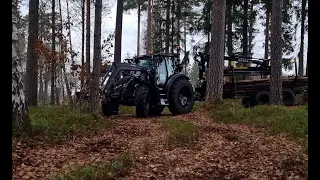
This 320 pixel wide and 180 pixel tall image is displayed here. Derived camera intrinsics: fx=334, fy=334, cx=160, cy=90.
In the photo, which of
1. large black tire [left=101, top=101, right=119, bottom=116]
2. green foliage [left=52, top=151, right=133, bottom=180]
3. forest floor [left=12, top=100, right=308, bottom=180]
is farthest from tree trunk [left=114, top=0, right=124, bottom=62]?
green foliage [left=52, top=151, right=133, bottom=180]

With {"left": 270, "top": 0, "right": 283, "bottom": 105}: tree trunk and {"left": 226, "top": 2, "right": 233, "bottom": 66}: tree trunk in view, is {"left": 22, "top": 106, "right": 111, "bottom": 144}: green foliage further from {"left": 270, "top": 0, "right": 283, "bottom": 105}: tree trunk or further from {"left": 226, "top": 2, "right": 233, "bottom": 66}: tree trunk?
{"left": 226, "top": 2, "right": 233, "bottom": 66}: tree trunk

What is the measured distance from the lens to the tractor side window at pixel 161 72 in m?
14.5

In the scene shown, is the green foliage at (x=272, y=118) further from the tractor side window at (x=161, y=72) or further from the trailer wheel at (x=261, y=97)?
the trailer wheel at (x=261, y=97)

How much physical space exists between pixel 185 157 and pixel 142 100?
6.53m

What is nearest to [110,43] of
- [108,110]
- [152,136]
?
[108,110]

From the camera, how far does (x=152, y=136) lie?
9008mm

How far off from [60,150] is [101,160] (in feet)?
4.21

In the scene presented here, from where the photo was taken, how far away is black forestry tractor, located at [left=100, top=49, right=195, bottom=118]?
13.1 m

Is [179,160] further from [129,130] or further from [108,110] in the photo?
[108,110]

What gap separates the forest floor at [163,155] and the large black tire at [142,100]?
11.3ft

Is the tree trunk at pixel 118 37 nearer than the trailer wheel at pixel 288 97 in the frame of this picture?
No

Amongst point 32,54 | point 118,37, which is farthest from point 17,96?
point 118,37

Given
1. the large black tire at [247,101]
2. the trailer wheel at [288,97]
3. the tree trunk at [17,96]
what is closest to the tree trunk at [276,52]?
the large black tire at [247,101]

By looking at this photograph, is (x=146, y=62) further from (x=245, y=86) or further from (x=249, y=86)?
(x=249, y=86)
